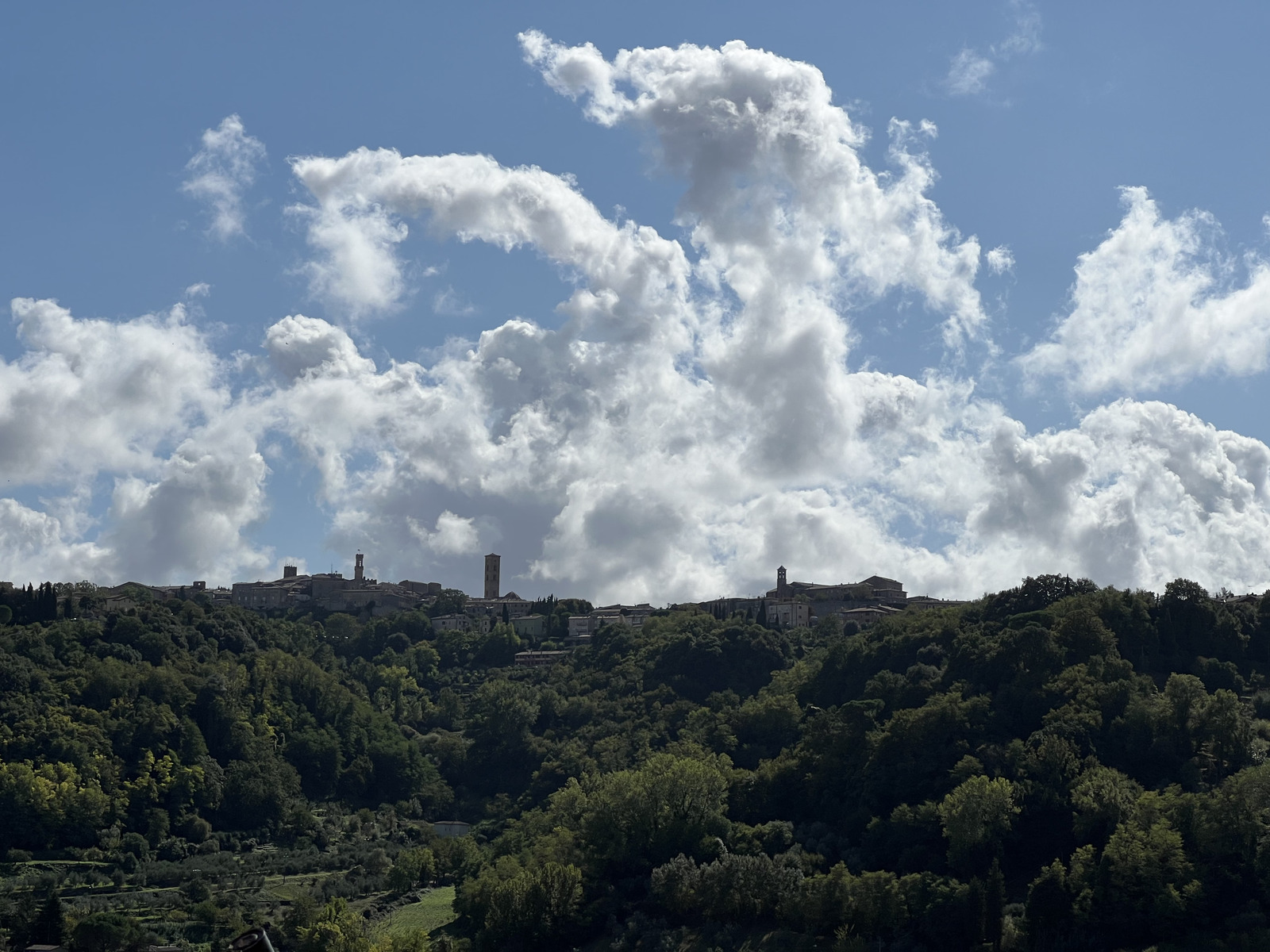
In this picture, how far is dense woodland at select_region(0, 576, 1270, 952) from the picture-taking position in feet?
185

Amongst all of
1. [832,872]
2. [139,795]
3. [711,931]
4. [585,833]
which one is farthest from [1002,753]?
[139,795]

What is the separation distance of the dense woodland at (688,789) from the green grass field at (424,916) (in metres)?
1.27

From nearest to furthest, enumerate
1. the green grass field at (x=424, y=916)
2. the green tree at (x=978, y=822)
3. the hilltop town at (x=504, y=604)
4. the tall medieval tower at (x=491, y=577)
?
the green tree at (x=978, y=822), the green grass field at (x=424, y=916), the hilltop town at (x=504, y=604), the tall medieval tower at (x=491, y=577)

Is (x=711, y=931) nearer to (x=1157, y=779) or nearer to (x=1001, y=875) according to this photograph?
(x=1001, y=875)

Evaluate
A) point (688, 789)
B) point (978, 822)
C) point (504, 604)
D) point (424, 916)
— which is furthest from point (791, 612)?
point (978, 822)

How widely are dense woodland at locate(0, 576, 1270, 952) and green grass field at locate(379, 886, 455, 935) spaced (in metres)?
1.27

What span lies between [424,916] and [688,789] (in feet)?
48.7

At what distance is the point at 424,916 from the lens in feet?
233

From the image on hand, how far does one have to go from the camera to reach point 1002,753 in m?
64.5

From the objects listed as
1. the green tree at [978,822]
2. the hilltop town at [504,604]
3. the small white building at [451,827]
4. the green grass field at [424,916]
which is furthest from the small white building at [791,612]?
the green tree at [978,822]

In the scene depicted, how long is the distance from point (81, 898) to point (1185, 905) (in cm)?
5037

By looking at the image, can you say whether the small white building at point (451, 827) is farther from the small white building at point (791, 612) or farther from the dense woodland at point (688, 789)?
the small white building at point (791, 612)

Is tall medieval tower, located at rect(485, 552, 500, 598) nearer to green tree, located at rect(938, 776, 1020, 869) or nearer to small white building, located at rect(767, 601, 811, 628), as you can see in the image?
small white building, located at rect(767, 601, 811, 628)

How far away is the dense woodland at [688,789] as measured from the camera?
185 feet
